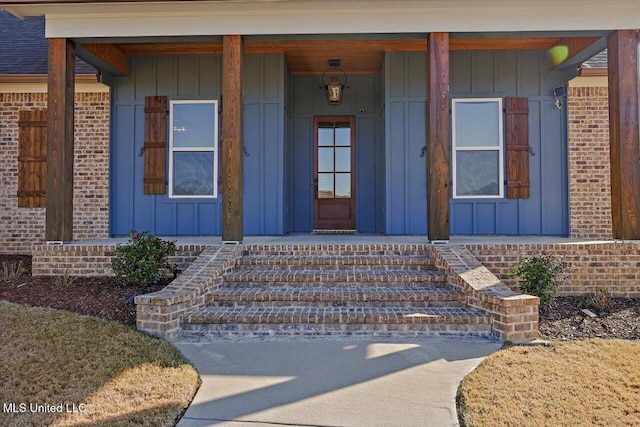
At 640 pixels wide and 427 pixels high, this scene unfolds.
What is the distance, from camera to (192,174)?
25.0 feet

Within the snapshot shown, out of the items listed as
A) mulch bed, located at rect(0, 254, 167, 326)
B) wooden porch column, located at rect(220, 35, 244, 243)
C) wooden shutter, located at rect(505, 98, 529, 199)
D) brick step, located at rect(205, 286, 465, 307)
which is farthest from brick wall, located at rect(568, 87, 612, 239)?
mulch bed, located at rect(0, 254, 167, 326)

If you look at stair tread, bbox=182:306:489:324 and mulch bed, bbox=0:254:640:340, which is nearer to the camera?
stair tread, bbox=182:306:489:324

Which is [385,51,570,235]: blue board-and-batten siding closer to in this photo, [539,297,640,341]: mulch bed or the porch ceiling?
the porch ceiling

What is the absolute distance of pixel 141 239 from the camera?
17.0ft

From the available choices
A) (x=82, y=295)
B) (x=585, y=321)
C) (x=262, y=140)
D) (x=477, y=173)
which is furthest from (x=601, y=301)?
(x=82, y=295)

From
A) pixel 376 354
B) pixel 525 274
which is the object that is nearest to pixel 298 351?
pixel 376 354

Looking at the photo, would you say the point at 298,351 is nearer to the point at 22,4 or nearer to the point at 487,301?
the point at 487,301

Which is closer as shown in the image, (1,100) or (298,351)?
(298,351)

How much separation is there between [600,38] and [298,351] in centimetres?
583

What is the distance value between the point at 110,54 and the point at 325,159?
4023 mm

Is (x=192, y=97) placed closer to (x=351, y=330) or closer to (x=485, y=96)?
(x=485, y=96)

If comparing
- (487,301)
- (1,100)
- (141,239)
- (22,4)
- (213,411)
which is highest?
(22,4)

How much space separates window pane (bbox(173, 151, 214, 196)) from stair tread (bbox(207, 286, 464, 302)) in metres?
3.38

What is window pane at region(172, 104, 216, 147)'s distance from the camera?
24.9 ft
